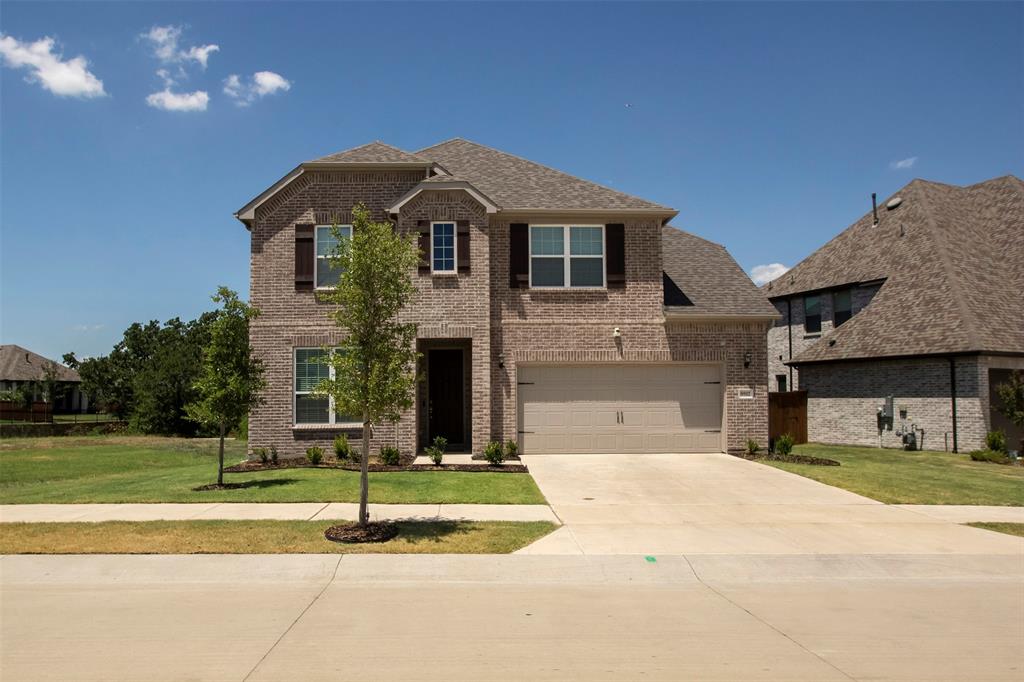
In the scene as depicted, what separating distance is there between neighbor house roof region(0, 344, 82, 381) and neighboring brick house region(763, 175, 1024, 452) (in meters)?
60.1

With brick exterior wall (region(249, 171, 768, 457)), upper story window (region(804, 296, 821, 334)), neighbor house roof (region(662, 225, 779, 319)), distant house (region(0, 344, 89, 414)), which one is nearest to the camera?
brick exterior wall (region(249, 171, 768, 457))

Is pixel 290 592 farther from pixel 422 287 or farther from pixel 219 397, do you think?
pixel 422 287

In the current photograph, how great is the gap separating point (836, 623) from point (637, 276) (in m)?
12.3

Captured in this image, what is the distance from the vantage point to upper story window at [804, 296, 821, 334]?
27438 mm

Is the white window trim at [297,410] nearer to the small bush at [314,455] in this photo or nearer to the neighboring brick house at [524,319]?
the neighboring brick house at [524,319]

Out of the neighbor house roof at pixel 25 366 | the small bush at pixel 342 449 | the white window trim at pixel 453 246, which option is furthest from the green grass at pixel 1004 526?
the neighbor house roof at pixel 25 366

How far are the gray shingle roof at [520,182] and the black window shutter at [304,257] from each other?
451 centimetres

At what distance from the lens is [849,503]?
1203cm

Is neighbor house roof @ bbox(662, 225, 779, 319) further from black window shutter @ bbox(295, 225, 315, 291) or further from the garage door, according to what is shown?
black window shutter @ bbox(295, 225, 315, 291)

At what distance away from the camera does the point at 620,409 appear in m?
17.7

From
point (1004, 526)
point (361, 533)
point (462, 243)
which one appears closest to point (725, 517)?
point (1004, 526)

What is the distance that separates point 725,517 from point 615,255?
8.63m

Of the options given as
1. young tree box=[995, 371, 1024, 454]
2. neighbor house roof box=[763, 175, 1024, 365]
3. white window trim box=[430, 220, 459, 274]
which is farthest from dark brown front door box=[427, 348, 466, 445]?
young tree box=[995, 371, 1024, 454]

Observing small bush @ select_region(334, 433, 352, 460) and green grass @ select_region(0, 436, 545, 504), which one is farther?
small bush @ select_region(334, 433, 352, 460)
